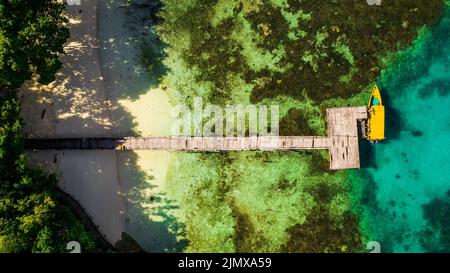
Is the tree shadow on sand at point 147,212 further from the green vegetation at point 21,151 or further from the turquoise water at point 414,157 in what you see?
the turquoise water at point 414,157

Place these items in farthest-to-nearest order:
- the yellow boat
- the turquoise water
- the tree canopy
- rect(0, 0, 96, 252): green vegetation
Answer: the turquoise water → the yellow boat → rect(0, 0, 96, 252): green vegetation → the tree canopy

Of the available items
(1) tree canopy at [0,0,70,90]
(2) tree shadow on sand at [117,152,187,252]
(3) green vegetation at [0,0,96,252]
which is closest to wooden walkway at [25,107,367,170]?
(2) tree shadow on sand at [117,152,187,252]

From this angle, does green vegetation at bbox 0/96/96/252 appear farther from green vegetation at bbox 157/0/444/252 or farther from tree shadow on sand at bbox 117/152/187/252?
green vegetation at bbox 157/0/444/252

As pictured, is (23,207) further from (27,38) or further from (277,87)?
(277,87)

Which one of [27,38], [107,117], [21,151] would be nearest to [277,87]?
[107,117]

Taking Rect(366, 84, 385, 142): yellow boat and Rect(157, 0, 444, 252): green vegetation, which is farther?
Rect(157, 0, 444, 252): green vegetation

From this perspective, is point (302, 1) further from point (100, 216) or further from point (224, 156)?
point (100, 216)
